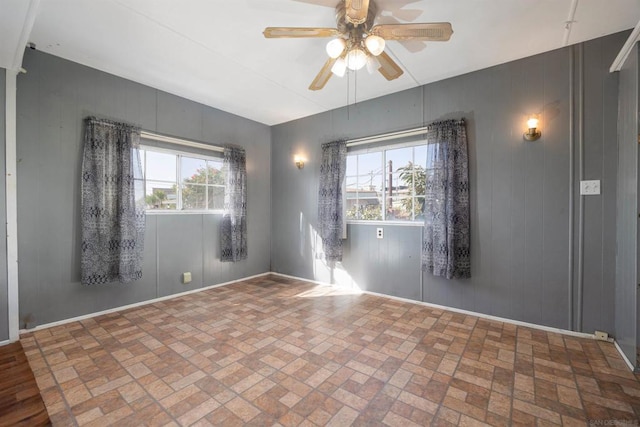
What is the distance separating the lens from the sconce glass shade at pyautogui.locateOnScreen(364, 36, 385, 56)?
6.35 ft

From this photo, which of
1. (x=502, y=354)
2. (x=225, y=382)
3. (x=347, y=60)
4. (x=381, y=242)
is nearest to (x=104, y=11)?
(x=347, y=60)

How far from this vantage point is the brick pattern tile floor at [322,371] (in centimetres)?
164

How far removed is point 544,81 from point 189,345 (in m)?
4.26

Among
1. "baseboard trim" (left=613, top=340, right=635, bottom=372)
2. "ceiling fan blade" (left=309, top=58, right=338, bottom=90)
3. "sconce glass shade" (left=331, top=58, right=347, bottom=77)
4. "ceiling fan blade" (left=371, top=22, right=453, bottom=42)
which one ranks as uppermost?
"ceiling fan blade" (left=371, top=22, right=453, bottom=42)

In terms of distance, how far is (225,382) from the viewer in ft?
6.38

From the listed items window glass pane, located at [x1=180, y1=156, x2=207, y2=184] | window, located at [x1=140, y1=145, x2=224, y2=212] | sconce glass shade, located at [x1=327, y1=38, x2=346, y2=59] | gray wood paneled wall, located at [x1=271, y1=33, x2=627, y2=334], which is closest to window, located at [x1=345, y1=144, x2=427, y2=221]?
gray wood paneled wall, located at [x1=271, y1=33, x2=627, y2=334]

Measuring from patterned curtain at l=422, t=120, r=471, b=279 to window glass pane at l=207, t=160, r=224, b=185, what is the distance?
3.16 metres

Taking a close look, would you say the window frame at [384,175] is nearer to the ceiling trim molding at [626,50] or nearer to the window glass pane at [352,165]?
the window glass pane at [352,165]

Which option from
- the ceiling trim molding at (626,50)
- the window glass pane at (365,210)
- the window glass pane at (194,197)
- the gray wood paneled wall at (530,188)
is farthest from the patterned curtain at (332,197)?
the ceiling trim molding at (626,50)

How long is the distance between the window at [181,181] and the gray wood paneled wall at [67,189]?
0.74 feet

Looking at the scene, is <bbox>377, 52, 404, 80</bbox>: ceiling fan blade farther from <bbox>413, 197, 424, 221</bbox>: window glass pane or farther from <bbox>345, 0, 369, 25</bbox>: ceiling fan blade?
<bbox>413, 197, 424, 221</bbox>: window glass pane

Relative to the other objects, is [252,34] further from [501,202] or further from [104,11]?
[501,202]

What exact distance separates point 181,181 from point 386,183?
290 cm

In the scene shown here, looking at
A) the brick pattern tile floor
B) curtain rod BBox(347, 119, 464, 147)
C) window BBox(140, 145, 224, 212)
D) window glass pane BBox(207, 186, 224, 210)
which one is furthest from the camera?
window glass pane BBox(207, 186, 224, 210)
